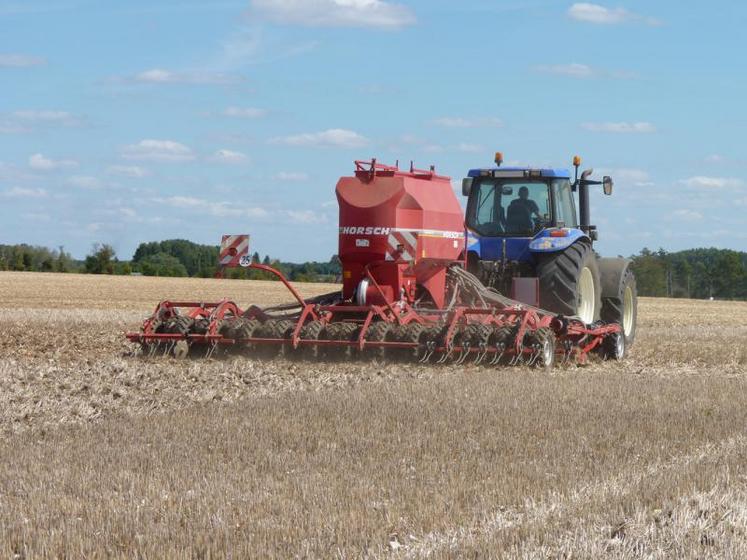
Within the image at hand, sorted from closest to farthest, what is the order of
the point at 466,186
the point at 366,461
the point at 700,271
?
1. the point at 366,461
2. the point at 466,186
3. the point at 700,271

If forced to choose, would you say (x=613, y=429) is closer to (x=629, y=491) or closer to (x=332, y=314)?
(x=629, y=491)

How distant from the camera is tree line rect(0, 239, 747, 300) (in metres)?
62.1

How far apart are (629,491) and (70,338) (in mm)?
11864

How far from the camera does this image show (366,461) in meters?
6.57

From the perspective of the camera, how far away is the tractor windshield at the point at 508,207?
13.9 m

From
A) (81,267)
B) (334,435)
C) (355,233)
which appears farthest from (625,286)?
(81,267)

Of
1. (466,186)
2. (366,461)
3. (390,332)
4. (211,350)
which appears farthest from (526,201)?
(366,461)

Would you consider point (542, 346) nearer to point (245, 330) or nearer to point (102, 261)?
point (245, 330)

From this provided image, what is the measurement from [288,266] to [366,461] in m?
59.8

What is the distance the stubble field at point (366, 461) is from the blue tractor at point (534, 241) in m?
1.35

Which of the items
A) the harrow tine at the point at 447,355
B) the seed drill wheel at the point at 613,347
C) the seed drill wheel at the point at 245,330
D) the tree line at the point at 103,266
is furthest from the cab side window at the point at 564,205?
the tree line at the point at 103,266

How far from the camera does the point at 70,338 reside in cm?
1616

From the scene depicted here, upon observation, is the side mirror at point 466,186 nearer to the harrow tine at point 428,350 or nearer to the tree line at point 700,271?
the harrow tine at point 428,350

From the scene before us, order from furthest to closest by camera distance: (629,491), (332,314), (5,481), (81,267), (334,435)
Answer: (81,267), (332,314), (334,435), (5,481), (629,491)
